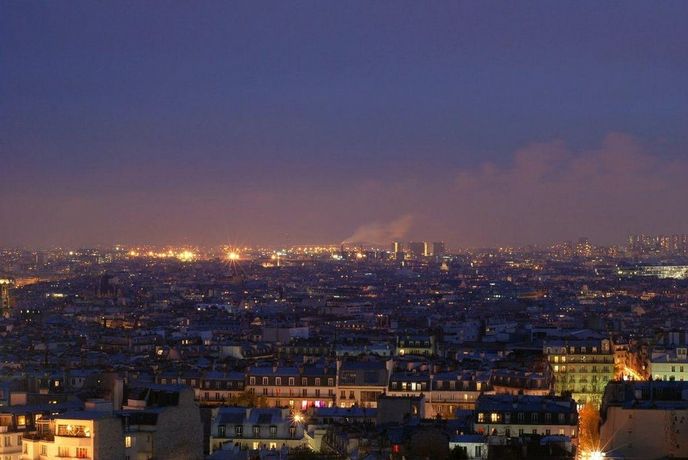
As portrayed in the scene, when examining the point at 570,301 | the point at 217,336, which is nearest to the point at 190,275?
the point at 570,301

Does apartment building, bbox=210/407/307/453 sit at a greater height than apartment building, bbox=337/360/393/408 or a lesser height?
lesser

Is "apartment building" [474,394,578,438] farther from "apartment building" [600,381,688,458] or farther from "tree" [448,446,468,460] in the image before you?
"tree" [448,446,468,460]

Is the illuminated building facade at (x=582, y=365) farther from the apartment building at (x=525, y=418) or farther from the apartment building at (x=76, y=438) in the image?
the apartment building at (x=76, y=438)

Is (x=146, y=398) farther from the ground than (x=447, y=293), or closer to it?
closer to it

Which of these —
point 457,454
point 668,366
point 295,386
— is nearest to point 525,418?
point 457,454

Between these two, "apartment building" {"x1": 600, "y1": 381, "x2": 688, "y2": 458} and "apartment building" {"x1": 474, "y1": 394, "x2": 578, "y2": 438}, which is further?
"apartment building" {"x1": 474, "y1": 394, "x2": 578, "y2": 438}

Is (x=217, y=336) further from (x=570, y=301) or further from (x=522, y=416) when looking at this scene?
(x=570, y=301)

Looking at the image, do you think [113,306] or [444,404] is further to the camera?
[113,306]

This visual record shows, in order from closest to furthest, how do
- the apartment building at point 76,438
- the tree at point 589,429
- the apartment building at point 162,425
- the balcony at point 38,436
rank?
1. the apartment building at point 76,438
2. the balcony at point 38,436
3. the apartment building at point 162,425
4. the tree at point 589,429

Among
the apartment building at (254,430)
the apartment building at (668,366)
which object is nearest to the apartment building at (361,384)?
the apartment building at (668,366)

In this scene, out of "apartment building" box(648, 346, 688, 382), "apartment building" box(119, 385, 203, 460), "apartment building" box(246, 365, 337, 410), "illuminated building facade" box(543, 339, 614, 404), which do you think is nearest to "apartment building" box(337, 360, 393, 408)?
"apartment building" box(246, 365, 337, 410)

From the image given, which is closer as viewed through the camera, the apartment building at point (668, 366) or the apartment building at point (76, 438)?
the apartment building at point (76, 438)
